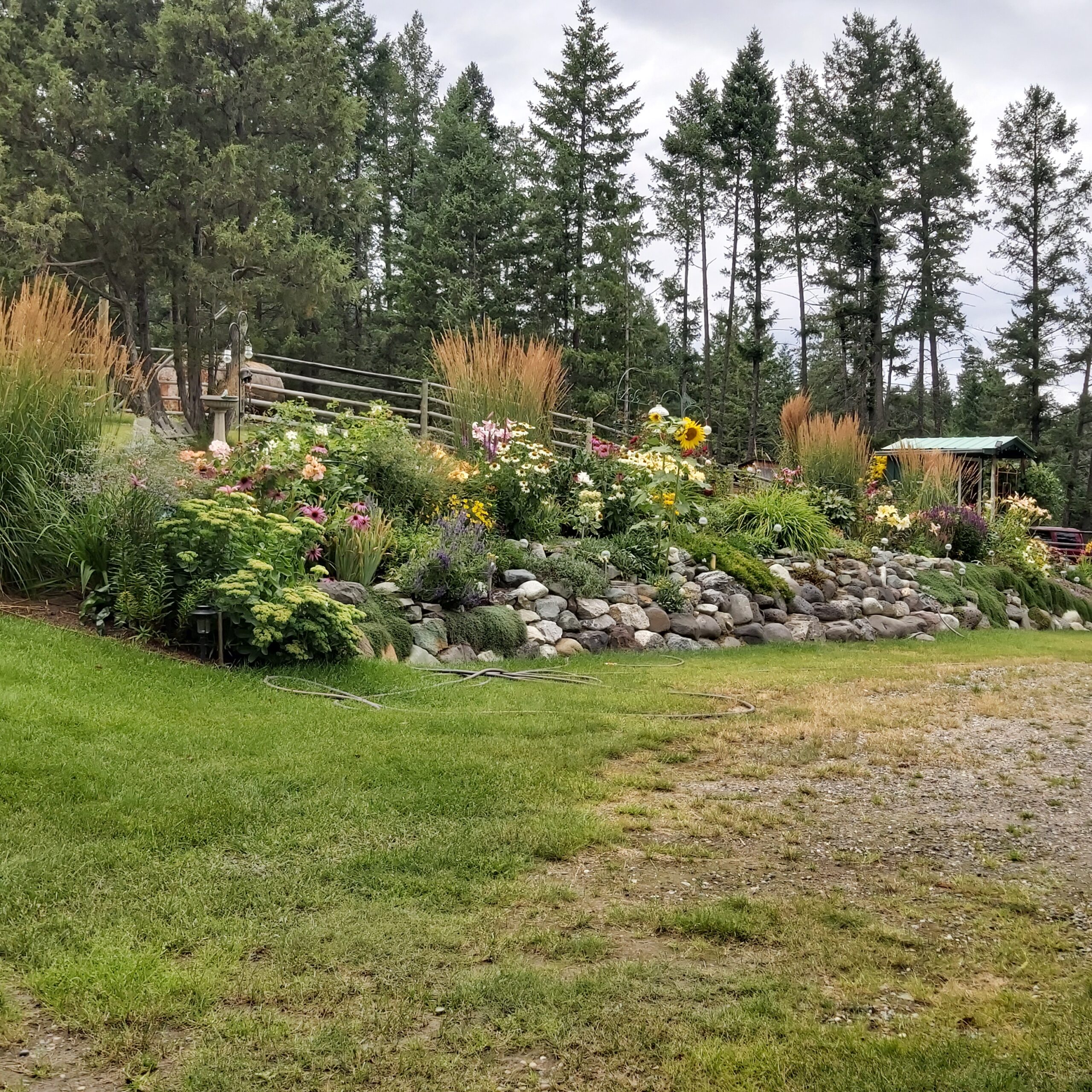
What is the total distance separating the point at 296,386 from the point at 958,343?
23419 millimetres

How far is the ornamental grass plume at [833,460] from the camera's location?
43.1 feet

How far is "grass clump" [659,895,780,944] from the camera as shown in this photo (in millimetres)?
2373

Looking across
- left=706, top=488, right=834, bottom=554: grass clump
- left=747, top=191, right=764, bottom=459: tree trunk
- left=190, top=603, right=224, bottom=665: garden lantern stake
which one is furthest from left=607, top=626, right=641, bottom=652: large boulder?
left=747, top=191, right=764, bottom=459: tree trunk

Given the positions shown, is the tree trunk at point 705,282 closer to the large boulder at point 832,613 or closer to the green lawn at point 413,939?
the large boulder at point 832,613

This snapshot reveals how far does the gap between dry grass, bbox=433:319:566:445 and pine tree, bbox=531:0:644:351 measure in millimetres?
18618

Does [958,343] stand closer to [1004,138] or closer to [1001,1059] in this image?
[1004,138]

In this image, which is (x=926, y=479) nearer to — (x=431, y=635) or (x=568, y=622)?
(x=568, y=622)

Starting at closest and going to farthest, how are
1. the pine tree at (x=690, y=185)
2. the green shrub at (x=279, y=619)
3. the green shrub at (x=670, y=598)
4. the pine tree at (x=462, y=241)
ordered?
the green shrub at (x=279, y=619) → the green shrub at (x=670, y=598) → the pine tree at (x=462, y=241) → the pine tree at (x=690, y=185)

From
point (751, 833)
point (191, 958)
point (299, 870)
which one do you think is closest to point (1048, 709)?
point (751, 833)

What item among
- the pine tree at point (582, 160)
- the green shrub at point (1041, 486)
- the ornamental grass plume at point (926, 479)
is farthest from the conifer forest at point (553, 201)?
the ornamental grass plume at point (926, 479)

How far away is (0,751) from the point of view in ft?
10.8

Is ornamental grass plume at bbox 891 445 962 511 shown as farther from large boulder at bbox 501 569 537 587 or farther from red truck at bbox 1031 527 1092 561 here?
large boulder at bbox 501 569 537 587

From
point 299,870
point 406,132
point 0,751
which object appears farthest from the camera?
point 406,132

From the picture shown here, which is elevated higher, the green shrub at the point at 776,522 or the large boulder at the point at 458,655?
the green shrub at the point at 776,522
